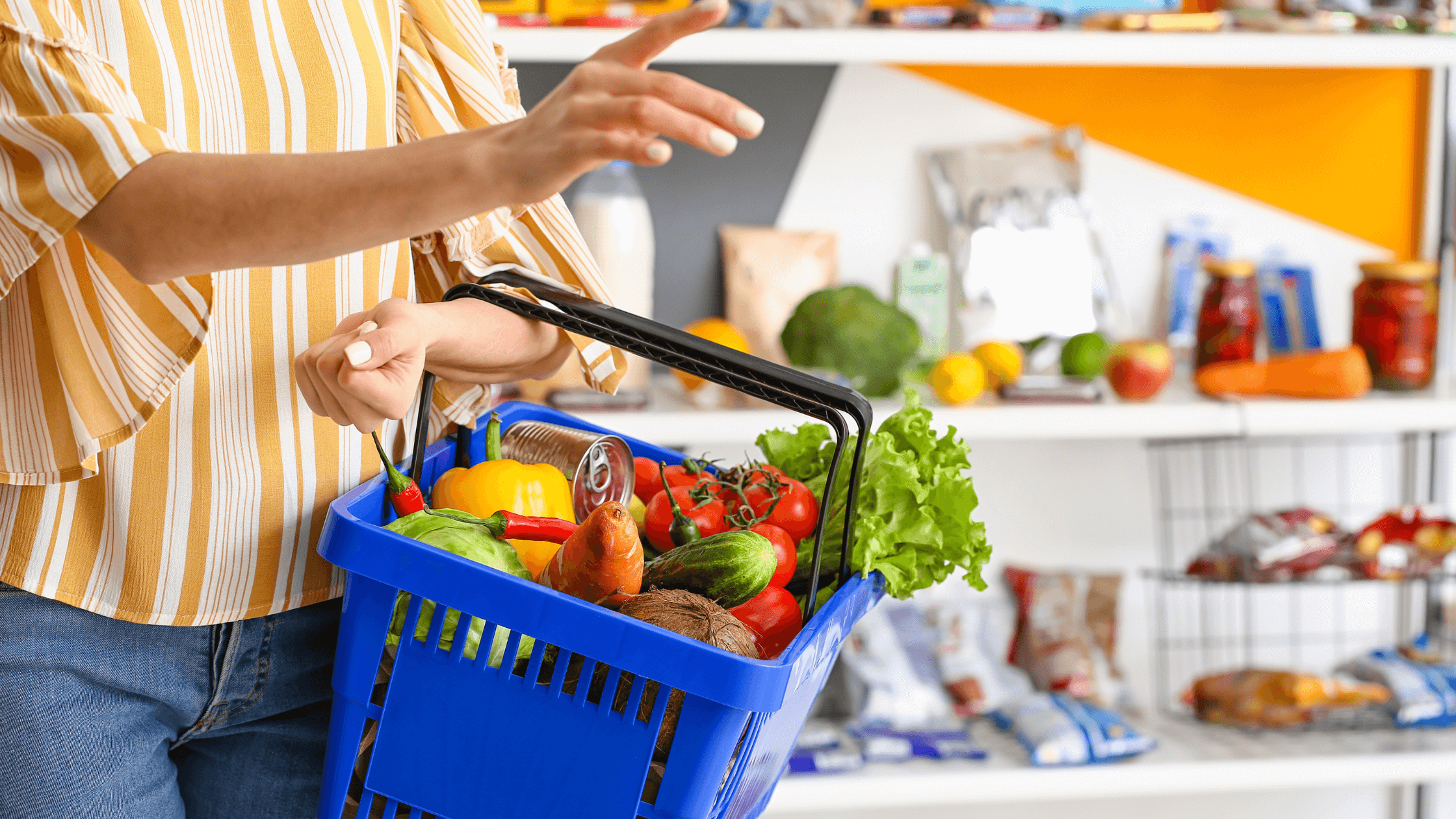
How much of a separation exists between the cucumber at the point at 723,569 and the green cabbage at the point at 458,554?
0.23ft

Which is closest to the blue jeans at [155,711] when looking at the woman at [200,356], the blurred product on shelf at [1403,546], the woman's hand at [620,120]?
the woman at [200,356]

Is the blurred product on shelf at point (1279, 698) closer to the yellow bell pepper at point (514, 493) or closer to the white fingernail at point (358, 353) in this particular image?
the yellow bell pepper at point (514, 493)

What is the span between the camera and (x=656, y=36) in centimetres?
42

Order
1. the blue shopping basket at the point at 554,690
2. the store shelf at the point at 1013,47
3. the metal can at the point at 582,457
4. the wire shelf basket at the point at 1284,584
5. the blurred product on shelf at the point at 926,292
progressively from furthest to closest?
the wire shelf basket at the point at 1284,584 → the blurred product on shelf at the point at 926,292 → the store shelf at the point at 1013,47 → the metal can at the point at 582,457 → the blue shopping basket at the point at 554,690

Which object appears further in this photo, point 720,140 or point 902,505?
point 902,505

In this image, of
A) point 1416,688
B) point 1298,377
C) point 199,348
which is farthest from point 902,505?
point 1416,688

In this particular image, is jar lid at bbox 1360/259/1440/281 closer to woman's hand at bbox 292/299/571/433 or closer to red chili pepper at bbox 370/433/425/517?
woman's hand at bbox 292/299/571/433

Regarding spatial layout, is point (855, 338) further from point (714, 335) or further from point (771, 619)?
point (771, 619)

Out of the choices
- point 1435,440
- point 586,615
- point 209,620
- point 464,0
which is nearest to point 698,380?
point 464,0

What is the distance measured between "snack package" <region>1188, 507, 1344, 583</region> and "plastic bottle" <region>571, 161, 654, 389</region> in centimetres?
91

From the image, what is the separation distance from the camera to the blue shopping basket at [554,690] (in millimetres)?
504

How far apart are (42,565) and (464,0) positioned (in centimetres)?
43

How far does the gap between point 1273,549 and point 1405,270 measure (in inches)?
17.5

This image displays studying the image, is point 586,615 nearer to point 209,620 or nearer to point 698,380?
point 209,620
